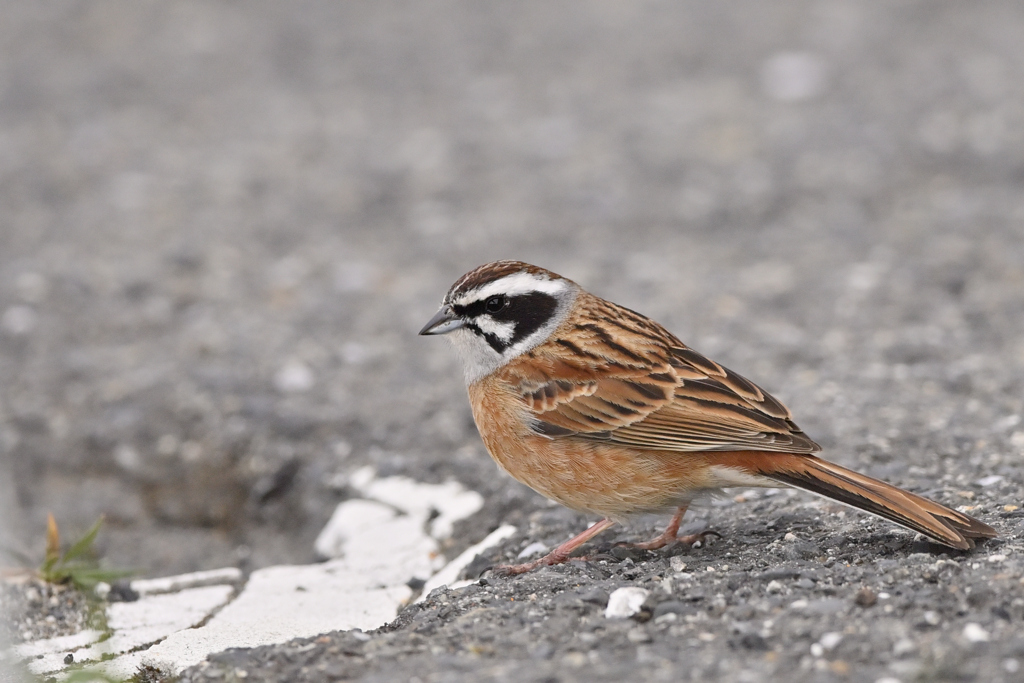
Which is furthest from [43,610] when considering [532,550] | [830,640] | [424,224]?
[424,224]

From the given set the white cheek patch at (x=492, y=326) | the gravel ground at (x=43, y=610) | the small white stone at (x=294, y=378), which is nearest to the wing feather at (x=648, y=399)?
the white cheek patch at (x=492, y=326)

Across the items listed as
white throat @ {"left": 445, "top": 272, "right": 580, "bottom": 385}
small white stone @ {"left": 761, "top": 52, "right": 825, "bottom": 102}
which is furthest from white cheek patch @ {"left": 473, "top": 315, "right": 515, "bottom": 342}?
small white stone @ {"left": 761, "top": 52, "right": 825, "bottom": 102}

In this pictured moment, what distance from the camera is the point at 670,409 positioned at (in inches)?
205

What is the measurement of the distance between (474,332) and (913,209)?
536cm

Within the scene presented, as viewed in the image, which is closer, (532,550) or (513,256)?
(532,550)

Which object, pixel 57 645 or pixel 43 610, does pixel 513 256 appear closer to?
pixel 43 610

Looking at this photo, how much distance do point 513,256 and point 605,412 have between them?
13.6 ft

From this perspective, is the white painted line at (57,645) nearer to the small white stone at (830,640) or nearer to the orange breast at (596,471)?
the orange breast at (596,471)

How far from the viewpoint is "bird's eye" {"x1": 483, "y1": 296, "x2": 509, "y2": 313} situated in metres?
5.62

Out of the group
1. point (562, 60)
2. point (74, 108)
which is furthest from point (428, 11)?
point (74, 108)

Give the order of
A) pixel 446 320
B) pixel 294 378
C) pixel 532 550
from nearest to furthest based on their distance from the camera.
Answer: pixel 532 550, pixel 446 320, pixel 294 378

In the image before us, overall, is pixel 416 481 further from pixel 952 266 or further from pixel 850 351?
pixel 952 266

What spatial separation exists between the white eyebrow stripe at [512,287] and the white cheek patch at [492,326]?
0.11 metres

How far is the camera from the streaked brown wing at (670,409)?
16.4 ft
